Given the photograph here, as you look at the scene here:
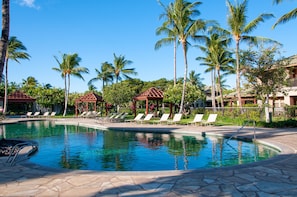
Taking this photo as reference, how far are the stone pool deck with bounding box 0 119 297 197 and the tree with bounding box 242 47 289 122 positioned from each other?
11816 millimetres

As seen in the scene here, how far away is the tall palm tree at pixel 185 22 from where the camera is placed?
2267 centimetres

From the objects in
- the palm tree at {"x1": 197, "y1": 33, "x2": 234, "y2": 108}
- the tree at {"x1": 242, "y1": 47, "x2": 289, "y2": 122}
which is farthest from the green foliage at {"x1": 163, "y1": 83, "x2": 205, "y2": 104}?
the tree at {"x1": 242, "y1": 47, "x2": 289, "y2": 122}

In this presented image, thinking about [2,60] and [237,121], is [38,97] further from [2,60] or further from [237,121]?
[2,60]

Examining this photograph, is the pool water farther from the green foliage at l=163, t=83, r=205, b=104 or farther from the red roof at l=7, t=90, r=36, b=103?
the red roof at l=7, t=90, r=36, b=103

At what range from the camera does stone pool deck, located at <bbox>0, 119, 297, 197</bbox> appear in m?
4.32

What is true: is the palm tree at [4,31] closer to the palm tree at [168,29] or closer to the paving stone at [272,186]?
the paving stone at [272,186]

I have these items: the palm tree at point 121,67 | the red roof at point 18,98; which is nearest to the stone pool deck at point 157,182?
the red roof at point 18,98

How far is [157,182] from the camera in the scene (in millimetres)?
4891

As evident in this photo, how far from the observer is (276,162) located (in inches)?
248

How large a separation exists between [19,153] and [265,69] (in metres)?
15.0

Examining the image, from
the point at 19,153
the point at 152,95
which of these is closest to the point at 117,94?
the point at 152,95

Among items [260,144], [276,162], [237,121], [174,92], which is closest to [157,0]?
[174,92]

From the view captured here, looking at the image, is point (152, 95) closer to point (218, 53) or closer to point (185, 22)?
point (185, 22)

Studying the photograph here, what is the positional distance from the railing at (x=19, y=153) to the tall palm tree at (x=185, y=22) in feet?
51.9
